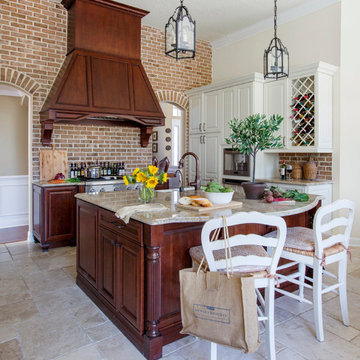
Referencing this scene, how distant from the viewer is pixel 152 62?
5.96 meters

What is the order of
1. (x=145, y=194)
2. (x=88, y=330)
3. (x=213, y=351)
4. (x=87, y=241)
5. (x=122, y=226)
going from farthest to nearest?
(x=87, y=241), (x=145, y=194), (x=88, y=330), (x=122, y=226), (x=213, y=351)

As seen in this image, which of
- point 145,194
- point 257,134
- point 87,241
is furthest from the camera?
point 87,241

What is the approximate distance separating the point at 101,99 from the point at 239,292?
351 cm

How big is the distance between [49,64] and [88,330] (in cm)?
391

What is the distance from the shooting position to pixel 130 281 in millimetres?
2270

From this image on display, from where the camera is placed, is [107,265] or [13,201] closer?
[107,265]

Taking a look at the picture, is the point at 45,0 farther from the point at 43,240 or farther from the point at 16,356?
the point at 16,356

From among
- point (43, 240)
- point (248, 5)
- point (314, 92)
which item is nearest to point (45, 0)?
point (248, 5)

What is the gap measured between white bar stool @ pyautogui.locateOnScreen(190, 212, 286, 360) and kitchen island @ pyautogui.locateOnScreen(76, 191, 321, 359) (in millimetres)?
193

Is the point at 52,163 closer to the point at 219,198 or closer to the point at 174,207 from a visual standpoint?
the point at 174,207

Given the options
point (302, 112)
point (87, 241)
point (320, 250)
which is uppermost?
point (302, 112)

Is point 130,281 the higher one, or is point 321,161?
point 321,161

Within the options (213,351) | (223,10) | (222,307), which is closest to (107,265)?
(213,351)

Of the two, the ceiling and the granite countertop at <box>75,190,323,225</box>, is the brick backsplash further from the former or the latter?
the ceiling
